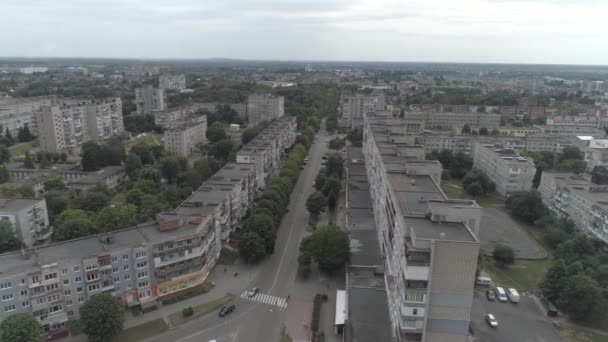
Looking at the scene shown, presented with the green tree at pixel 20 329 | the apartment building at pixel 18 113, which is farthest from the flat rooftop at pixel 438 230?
the apartment building at pixel 18 113

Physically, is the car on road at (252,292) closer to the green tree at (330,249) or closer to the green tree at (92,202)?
the green tree at (330,249)

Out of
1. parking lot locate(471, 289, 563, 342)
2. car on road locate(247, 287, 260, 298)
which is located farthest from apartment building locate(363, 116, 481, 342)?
car on road locate(247, 287, 260, 298)

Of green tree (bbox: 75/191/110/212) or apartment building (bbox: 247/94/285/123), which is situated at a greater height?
apartment building (bbox: 247/94/285/123)

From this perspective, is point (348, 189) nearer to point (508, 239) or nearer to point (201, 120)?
point (508, 239)

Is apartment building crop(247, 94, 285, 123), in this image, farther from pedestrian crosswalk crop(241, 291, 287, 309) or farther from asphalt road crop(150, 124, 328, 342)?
pedestrian crosswalk crop(241, 291, 287, 309)

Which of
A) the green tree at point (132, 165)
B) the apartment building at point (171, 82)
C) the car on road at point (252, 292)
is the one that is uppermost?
the apartment building at point (171, 82)

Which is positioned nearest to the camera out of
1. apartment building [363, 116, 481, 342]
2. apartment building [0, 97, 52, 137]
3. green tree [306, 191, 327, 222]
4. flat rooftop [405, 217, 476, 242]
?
apartment building [363, 116, 481, 342]

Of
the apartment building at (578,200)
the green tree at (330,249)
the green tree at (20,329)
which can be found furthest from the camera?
the apartment building at (578,200)
